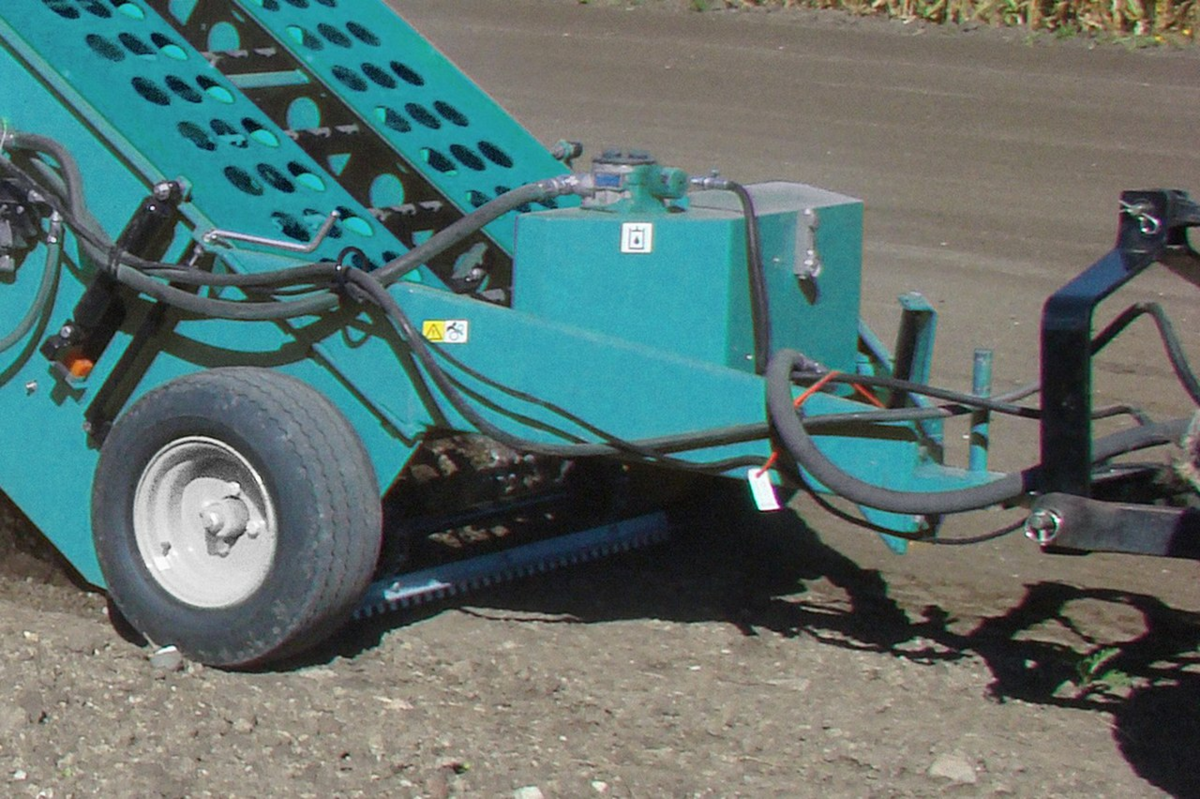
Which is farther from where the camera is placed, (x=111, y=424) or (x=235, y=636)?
(x=111, y=424)

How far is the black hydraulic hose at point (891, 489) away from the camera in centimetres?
352

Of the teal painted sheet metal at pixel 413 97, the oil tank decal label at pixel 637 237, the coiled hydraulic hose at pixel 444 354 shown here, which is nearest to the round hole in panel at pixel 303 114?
the teal painted sheet metal at pixel 413 97

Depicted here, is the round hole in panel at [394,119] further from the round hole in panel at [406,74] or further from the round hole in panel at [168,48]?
the round hole in panel at [168,48]

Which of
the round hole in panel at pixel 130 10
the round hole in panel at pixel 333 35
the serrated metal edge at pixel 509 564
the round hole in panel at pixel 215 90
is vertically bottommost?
the serrated metal edge at pixel 509 564

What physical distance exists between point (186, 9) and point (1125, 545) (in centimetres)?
312

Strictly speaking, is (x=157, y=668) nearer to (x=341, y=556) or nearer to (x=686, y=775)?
(x=341, y=556)

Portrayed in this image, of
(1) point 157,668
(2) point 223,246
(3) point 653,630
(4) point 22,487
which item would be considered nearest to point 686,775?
(3) point 653,630

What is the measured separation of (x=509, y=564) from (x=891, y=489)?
136cm

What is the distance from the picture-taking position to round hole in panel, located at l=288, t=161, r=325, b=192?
460 cm

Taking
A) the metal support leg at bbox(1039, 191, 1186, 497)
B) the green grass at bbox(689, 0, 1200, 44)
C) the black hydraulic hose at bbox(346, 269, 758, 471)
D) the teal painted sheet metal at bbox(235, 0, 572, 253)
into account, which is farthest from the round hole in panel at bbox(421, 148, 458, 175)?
the green grass at bbox(689, 0, 1200, 44)

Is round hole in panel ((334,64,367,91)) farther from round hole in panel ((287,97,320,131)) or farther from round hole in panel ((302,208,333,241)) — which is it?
round hole in panel ((302,208,333,241))

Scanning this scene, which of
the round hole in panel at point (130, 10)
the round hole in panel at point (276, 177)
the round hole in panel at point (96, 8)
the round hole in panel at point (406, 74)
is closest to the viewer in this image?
the round hole in panel at point (276, 177)

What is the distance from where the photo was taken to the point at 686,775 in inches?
149

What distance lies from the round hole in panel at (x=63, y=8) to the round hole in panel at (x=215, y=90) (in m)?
0.34
